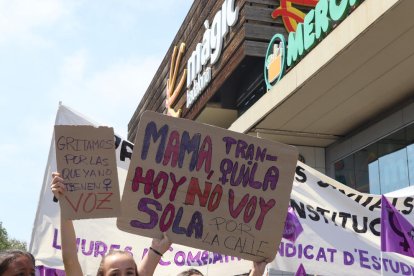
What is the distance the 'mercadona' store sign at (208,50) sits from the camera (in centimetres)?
1304

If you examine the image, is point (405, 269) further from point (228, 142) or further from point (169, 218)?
point (169, 218)

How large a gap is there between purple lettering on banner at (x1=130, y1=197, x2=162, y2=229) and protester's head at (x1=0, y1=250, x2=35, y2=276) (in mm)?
758

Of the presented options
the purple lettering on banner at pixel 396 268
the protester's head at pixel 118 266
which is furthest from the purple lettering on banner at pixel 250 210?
the purple lettering on banner at pixel 396 268

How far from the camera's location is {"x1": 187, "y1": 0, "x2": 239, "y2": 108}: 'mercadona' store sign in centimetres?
1304

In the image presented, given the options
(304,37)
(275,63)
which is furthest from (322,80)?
(275,63)

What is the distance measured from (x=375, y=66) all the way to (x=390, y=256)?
3.82 metres

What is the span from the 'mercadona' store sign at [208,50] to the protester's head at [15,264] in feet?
33.3

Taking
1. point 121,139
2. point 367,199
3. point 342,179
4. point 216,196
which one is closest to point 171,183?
point 216,196

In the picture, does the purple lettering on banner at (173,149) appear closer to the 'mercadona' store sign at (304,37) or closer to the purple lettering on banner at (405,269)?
the purple lettering on banner at (405,269)

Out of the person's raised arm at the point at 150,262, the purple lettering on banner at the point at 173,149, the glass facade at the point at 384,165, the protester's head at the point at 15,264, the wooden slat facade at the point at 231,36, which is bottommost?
the protester's head at the point at 15,264

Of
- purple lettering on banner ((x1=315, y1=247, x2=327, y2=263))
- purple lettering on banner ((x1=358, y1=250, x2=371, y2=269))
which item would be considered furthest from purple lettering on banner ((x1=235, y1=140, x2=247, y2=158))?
purple lettering on banner ((x1=358, y1=250, x2=371, y2=269))

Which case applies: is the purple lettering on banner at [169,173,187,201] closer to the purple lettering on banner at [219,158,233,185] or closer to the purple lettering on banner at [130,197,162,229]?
the purple lettering on banner at [130,197,162,229]

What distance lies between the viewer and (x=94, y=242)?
5.58 m

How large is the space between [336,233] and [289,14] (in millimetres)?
7254
